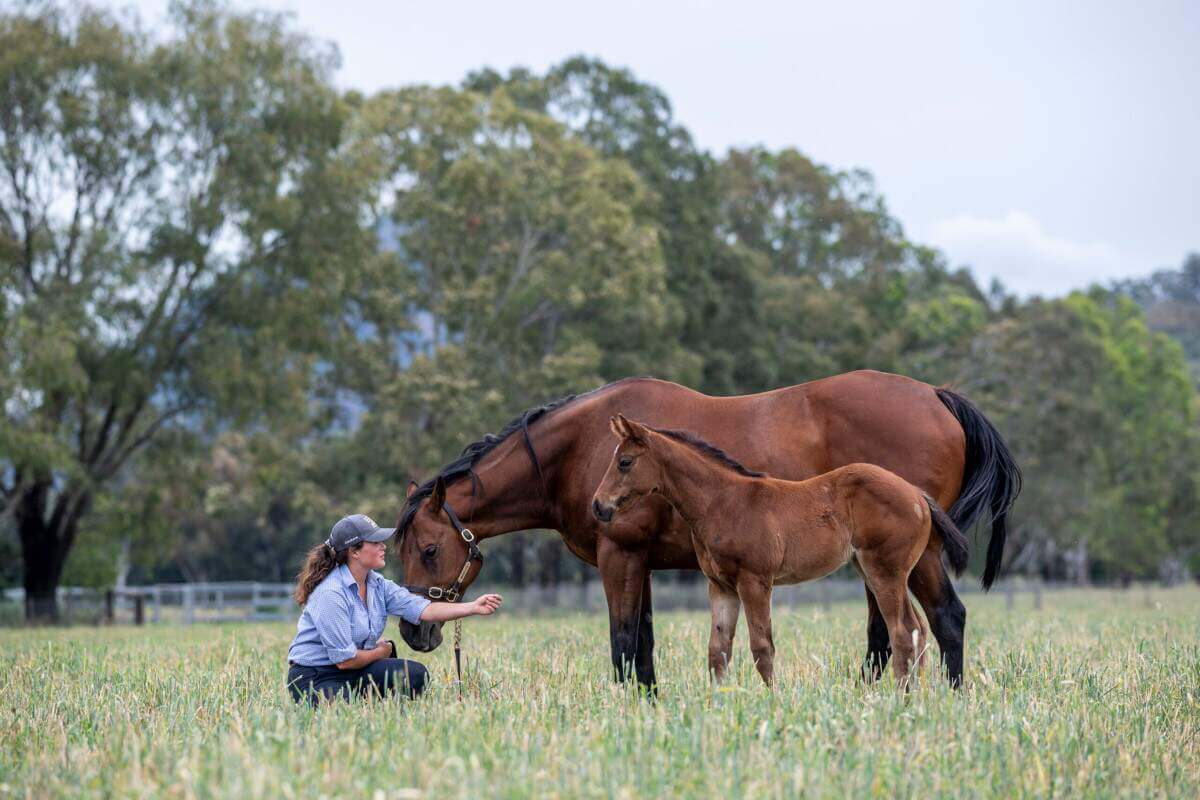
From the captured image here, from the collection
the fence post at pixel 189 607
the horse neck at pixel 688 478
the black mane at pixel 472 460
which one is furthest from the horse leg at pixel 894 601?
the fence post at pixel 189 607

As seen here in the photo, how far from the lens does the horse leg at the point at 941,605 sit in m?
8.64

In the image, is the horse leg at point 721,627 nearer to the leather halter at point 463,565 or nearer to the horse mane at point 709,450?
the horse mane at point 709,450

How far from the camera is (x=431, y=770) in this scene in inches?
192

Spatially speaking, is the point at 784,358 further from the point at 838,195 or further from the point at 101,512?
the point at 101,512

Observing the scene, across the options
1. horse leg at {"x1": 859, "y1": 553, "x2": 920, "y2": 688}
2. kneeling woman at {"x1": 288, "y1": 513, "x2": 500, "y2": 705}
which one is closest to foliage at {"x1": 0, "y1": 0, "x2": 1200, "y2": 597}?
kneeling woman at {"x1": 288, "y1": 513, "x2": 500, "y2": 705}

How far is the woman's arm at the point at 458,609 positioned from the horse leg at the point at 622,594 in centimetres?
96

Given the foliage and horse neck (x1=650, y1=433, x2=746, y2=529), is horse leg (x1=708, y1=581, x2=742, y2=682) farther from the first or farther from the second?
the foliage

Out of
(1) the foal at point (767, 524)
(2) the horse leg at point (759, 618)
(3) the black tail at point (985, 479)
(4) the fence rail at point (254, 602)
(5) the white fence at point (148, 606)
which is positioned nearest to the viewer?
(2) the horse leg at point (759, 618)

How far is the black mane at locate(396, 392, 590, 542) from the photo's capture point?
369 inches

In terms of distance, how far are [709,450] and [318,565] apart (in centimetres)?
253

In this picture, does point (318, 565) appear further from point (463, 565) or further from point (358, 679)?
point (463, 565)

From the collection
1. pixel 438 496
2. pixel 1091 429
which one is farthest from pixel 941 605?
pixel 1091 429

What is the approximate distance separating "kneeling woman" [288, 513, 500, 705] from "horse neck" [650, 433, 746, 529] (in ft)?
4.35

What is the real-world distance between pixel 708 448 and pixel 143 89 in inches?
940
